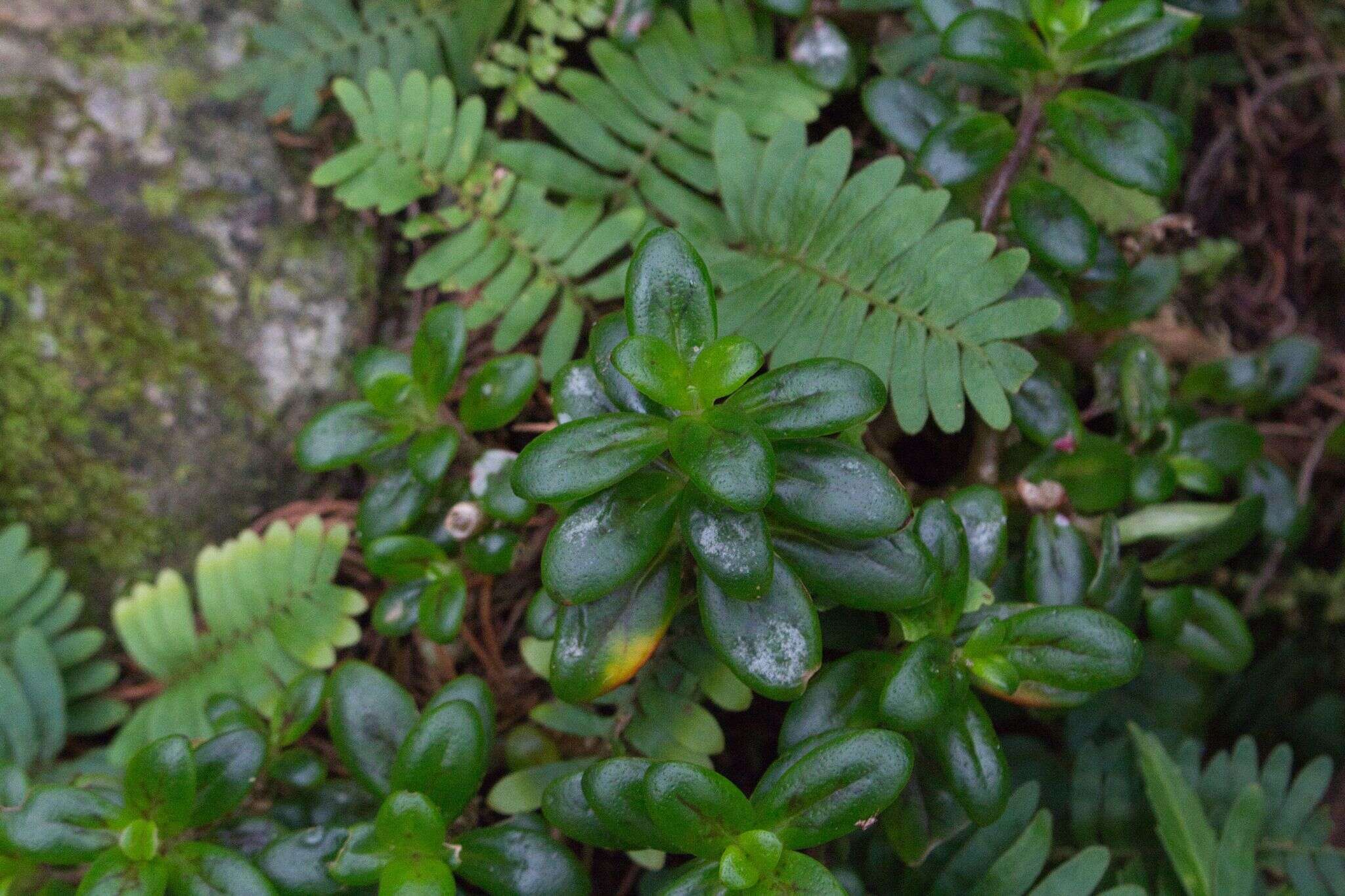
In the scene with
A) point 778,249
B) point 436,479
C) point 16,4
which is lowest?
point 436,479

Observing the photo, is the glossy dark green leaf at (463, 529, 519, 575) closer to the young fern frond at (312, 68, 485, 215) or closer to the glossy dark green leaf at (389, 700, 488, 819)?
the glossy dark green leaf at (389, 700, 488, 819)

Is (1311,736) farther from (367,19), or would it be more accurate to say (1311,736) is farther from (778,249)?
(367,19)

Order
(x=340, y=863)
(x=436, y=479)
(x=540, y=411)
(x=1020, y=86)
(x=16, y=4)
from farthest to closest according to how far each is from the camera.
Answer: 1. (x=16, y=4)
2. (x=540, y=411)
3. (x=1020, y=86)
4. (x=436, y=479)
5. (x=340, y=863)

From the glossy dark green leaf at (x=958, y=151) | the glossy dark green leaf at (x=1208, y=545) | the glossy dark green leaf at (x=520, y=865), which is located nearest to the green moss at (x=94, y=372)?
the glossy dark green leaf at (x=520, y=865)

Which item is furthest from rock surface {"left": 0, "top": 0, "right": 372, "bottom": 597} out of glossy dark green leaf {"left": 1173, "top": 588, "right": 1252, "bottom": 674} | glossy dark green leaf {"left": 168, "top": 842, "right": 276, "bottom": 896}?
glossy dark green leaf {"left": 1173, "top": 588, "right": 1252, "bottom": 674}

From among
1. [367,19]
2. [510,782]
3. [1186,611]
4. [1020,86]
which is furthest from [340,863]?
[367,19]

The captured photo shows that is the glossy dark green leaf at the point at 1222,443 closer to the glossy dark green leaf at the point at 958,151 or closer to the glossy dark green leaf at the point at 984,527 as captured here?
the glossy dark green leaf at the point at 984,527
